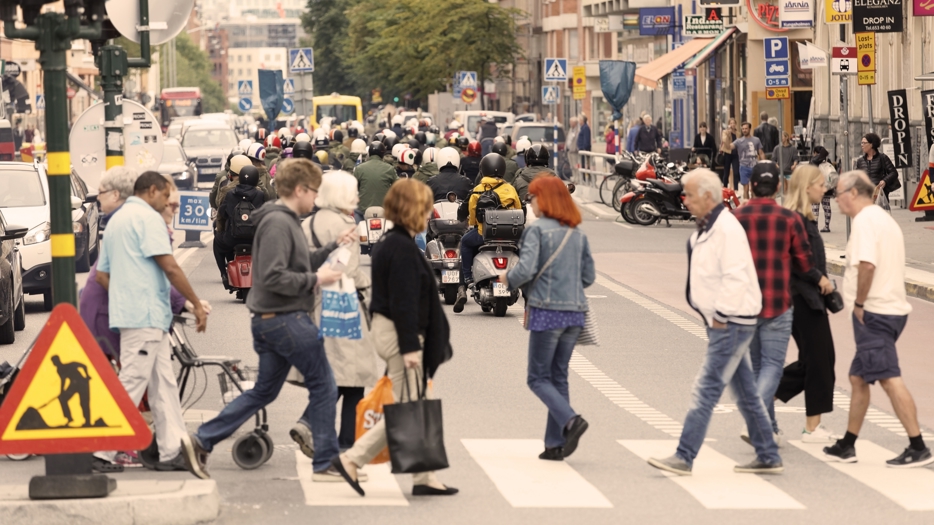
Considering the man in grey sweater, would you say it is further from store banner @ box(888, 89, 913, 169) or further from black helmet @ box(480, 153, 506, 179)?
store banner @ box(888, 89, 913, 169)

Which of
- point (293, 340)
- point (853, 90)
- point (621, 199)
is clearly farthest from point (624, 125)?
point (293, 340)

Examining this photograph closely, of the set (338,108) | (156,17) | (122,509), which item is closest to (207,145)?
(338,108)

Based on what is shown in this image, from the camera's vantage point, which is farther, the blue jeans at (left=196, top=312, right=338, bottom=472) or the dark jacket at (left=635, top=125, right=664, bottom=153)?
the dark jacket at (left=635, top=125, right=664, bottom=153)

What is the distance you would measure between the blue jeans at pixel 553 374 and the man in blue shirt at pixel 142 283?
1.85 m

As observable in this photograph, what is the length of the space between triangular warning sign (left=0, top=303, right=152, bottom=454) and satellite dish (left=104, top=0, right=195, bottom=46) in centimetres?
603

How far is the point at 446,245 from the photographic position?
1797 cm

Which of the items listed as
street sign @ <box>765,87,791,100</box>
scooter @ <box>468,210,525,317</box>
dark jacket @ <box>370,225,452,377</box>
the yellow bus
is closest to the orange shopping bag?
dark jacket @ <box>370,225,452,377</box>

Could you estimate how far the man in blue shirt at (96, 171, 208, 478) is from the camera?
843 cm

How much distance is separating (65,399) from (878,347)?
170 inches

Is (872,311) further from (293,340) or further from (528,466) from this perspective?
(293,340)

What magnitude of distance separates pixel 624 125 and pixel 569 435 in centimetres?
5667

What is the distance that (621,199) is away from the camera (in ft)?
102

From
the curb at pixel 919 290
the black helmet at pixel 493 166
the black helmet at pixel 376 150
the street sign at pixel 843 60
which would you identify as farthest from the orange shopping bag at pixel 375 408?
the street sign at pixel 843 60

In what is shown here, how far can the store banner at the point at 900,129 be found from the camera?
27922mm
